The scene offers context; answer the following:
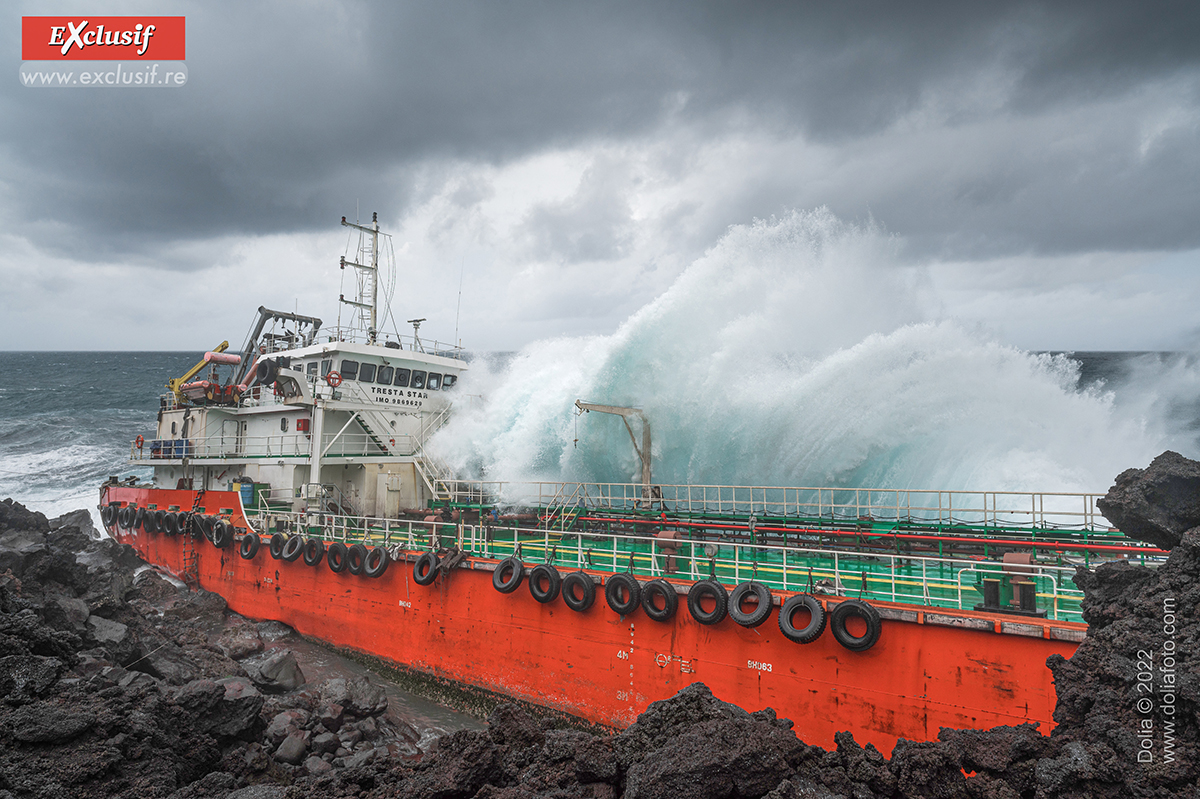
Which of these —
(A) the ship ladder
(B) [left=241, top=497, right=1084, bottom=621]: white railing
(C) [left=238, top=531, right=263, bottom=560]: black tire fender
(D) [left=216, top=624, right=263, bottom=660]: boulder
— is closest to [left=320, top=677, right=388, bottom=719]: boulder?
(B) [left=241, top=497, right=1084, bottom=621]: white railing

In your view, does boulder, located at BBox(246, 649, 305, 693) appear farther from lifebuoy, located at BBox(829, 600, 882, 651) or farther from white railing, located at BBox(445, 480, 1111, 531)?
lifebuoy, located at BBox(829, 600, 882, 651)

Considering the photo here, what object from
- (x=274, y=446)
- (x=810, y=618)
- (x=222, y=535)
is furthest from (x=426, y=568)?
(x=274, y=446)

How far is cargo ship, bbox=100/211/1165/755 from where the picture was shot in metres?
6.81

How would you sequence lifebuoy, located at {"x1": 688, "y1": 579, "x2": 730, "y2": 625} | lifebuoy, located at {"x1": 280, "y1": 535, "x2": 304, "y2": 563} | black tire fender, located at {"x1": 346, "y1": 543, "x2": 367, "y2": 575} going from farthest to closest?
1. lifebuoy, located at {"x1": 280, "y1": 535, "x2": 304, "y2": 563}
2. black tire fender, located at {"x1": 346, "y1": 543, "x2": 367, "y2": 575}
3. lifebuoy, located at {"x1": 688, "y1": 579, "x2": 730, "y2": 625}

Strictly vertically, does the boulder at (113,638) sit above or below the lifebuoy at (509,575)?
below

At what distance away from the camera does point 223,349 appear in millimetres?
22375

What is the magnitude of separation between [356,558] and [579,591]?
5540 mm

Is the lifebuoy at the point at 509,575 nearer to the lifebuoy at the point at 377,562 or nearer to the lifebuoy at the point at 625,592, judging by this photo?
the lifebuoy at the point at 625,592

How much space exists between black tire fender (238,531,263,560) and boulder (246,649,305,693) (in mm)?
4679

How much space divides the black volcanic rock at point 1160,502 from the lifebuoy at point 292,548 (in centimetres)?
1381

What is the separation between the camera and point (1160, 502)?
4.75 meters

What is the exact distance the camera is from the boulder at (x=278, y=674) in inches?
400

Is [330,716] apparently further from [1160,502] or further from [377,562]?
[1160,502]

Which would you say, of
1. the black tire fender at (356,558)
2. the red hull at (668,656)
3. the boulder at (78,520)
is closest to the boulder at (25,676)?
the red hull at (668,656)
